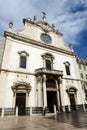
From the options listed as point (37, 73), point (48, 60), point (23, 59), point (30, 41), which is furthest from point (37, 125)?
point (30, 41)

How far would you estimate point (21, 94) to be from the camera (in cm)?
1664

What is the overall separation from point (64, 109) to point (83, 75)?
16866mm

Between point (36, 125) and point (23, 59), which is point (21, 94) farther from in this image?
point (36, 125)

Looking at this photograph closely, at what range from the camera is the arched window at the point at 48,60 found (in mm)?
20938

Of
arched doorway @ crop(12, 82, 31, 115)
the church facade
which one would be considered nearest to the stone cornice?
the church facade

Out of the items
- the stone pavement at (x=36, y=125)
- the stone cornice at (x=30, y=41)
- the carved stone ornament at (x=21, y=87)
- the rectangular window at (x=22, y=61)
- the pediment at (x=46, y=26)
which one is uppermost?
the pediment at (x=46, y=26)

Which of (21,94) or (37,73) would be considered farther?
(37,73)

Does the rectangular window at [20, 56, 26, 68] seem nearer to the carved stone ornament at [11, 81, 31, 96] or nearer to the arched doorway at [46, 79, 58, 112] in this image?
the carved stone ornament at [11, 81, 31, 96]

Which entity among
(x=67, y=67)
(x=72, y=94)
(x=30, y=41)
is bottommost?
(x=72, y=94)

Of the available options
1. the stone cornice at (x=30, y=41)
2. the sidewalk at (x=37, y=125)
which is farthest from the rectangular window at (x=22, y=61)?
the sidewalk at (x=37, y=125)

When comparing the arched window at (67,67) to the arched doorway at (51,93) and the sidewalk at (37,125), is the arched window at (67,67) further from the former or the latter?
the sidewalk at (37,125)

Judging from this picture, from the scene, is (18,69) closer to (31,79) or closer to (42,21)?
(31,79)

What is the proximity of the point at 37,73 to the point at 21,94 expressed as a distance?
4039 mm

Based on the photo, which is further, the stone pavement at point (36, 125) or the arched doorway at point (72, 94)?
the arched doorway at point (72, 94)
